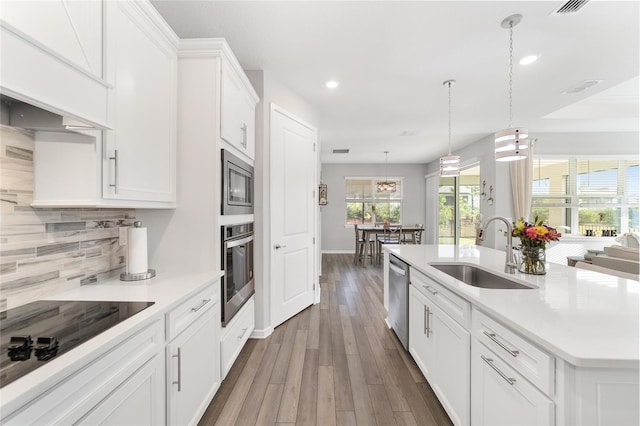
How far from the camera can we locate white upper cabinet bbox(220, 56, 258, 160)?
Result: 1971mm

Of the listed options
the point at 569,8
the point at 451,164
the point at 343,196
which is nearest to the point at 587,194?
the point at 451,164

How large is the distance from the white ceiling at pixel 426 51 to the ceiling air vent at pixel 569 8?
0.05 metres

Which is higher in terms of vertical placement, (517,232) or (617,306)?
(517,232)

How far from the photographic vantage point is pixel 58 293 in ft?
4.53

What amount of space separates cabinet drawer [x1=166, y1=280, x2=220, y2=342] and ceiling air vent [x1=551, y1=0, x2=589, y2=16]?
3035 millimetres

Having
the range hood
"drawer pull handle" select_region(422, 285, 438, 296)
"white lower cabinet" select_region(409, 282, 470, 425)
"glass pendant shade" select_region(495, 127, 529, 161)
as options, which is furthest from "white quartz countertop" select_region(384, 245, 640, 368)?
the range hood

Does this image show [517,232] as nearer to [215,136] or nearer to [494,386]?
[494,386]

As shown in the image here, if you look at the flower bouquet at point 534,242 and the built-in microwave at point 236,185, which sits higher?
the built-in microwave at point 236,185

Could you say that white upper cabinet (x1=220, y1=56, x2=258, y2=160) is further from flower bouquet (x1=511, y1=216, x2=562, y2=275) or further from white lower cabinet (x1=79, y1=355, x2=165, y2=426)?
flower bouquet (x1=511, y1=216, x2=562, y2=275)

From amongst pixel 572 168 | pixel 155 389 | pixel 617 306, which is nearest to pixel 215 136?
pixel 155 389

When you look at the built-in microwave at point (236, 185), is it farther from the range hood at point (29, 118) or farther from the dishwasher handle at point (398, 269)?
the dishwasher handle at point (398, 269)

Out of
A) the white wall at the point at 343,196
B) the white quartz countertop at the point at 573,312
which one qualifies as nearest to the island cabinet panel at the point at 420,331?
the white quartz countertop at the point at 573,312

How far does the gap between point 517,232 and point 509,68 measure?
6.82ft

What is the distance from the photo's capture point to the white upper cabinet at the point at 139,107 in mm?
1282
